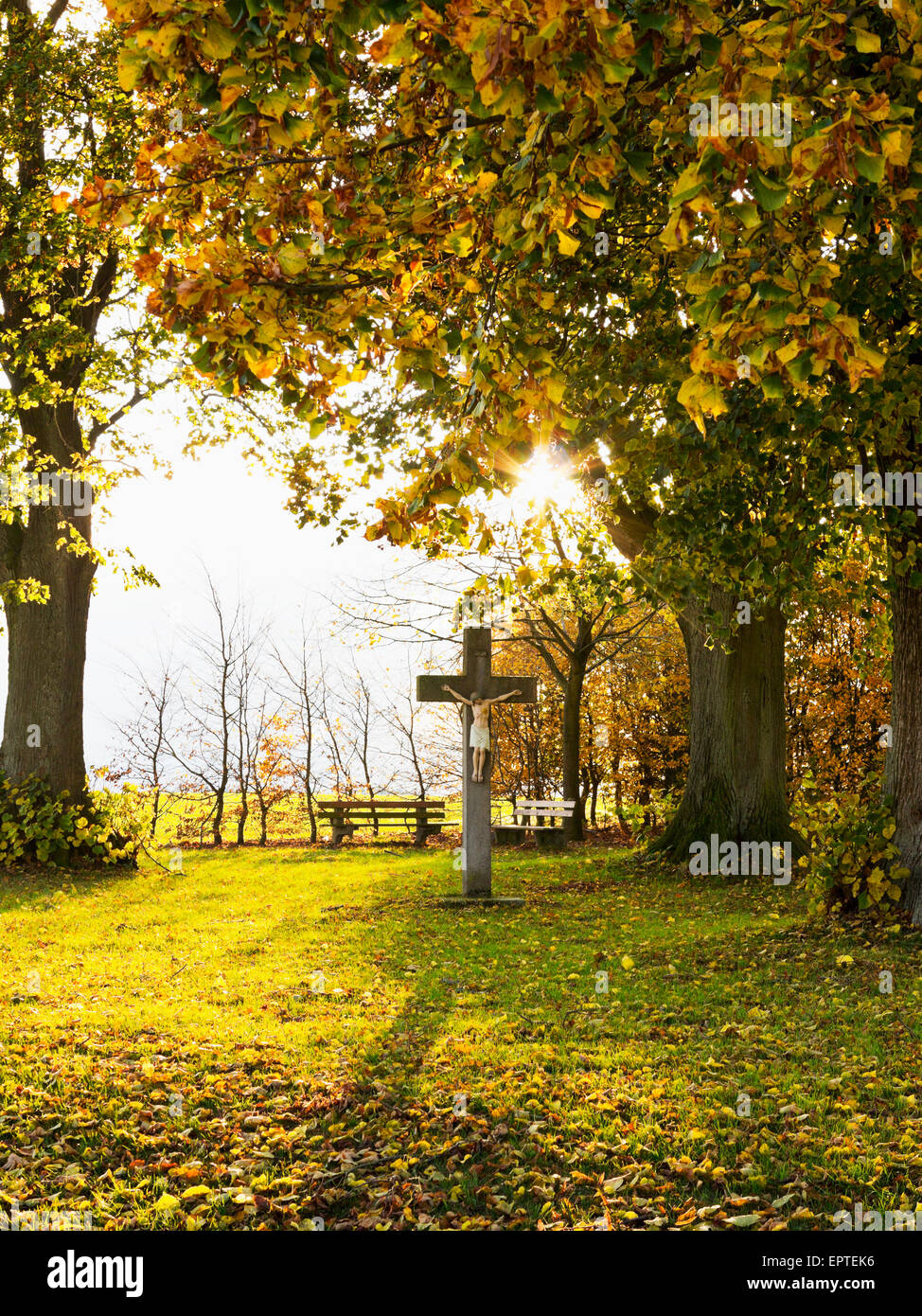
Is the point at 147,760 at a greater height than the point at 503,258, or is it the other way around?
the point at 503,258

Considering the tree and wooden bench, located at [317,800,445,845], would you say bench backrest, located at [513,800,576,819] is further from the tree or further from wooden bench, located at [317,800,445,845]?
the tree

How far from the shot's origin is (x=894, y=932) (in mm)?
7980

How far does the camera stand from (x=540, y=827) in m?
17.8

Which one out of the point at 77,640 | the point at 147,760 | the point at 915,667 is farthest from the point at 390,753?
the point at 915,667

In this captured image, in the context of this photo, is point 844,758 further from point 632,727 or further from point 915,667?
point 915,667

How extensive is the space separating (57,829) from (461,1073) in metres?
10.1

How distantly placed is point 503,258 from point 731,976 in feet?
19.3

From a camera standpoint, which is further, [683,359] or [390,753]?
[390,753]

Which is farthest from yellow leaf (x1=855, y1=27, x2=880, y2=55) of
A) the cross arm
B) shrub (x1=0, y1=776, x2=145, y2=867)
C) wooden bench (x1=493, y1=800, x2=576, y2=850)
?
wooden bench (x1=493, y1=800, x2=576, y2=850)

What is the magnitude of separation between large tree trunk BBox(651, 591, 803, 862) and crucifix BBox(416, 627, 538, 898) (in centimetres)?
289

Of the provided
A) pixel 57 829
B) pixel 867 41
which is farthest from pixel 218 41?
pixel 57 829

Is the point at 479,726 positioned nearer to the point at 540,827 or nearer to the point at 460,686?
the point at 460,686
